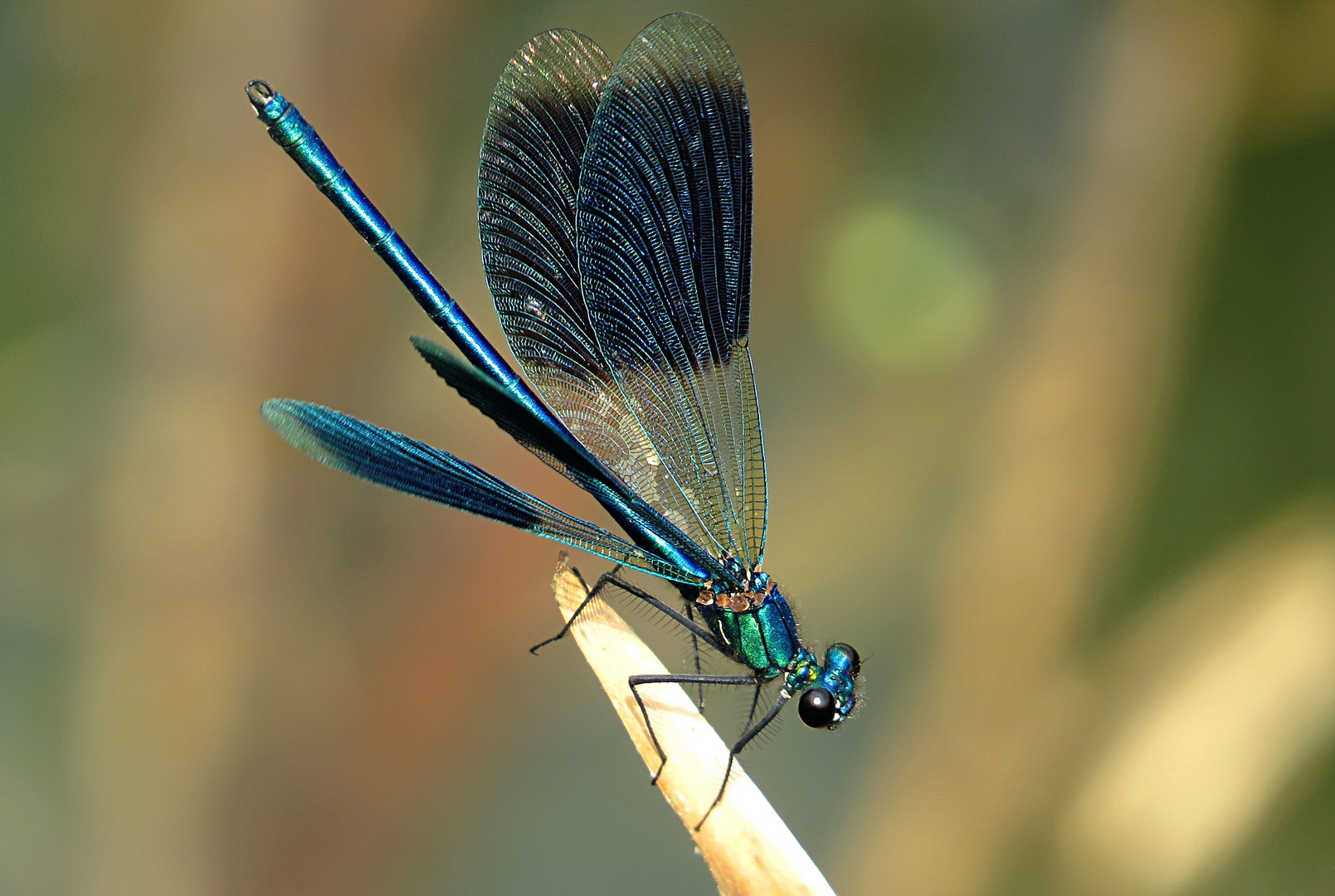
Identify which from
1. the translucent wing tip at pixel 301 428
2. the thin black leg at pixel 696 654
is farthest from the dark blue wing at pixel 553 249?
the translucent wing tip at pixel 301 428

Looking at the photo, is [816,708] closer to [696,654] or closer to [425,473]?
[696,654]

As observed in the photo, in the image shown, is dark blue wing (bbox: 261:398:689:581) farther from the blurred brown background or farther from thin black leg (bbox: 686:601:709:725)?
the blurred brown background

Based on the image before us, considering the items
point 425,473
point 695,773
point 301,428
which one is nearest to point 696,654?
point 695,773

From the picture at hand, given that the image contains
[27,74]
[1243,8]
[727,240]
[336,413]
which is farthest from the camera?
[1243,8]

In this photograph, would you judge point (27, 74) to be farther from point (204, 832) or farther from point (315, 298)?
point (204, 832)

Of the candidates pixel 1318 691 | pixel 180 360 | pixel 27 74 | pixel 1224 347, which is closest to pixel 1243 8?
pixel 1224 347

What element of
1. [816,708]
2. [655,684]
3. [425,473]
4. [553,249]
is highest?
[553,249]
